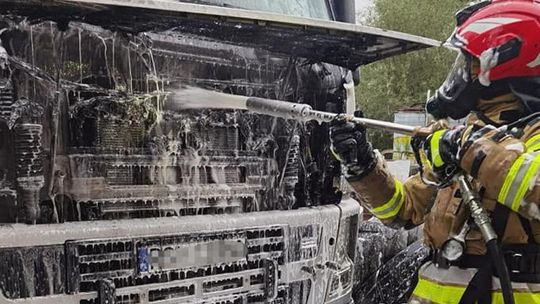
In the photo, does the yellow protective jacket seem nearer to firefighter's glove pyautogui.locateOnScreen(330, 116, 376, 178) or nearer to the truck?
firefighter's glove pyautogui.locateOnScreen(330, 116, 376, 178)

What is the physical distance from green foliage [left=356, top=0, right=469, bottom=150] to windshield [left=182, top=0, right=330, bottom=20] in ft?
59.9

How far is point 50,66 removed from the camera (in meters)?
2.51

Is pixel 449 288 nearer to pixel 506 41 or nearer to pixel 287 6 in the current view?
pixel 506 41

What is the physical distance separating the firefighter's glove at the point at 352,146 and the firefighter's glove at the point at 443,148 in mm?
395

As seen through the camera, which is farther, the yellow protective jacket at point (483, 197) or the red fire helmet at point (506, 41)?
the red fire helmet at point (506, 41)

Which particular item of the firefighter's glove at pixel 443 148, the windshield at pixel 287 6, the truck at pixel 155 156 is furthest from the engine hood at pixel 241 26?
the firefighter's glove at pixel 443 148

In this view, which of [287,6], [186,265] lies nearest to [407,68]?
[287,6]

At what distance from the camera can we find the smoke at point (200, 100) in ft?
9.17

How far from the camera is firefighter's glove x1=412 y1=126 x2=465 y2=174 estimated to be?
2.31 m

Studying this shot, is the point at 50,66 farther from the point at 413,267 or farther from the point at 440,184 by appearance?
the point at 413,267

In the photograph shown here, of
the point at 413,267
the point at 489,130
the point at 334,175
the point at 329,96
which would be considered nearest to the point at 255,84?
the point at 329,96

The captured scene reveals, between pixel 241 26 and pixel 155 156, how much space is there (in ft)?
2.18

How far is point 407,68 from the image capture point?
22.9m

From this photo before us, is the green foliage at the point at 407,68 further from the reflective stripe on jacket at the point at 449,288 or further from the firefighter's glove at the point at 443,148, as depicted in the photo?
the firefighter's glove at the point at 443,148
